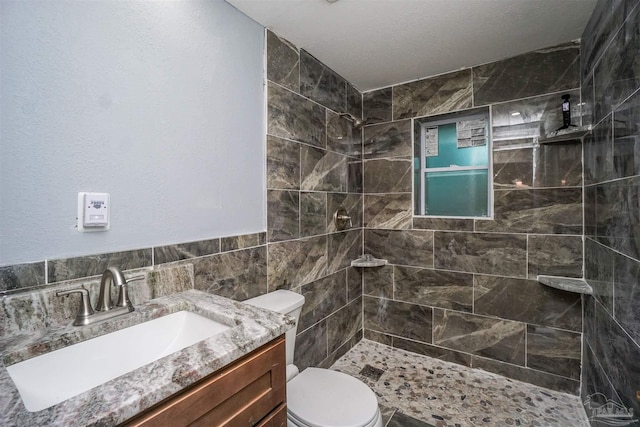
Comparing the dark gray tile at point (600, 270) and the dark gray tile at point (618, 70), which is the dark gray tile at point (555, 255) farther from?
the dark gray tile at point (618, 70)

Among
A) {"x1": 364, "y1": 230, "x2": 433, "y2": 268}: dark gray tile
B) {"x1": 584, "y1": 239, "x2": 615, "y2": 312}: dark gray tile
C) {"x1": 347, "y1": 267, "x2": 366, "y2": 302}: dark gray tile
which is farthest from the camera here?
{"x1": 347, "y1": 267, "x2": 366, "y2": 302}: dark gray tile

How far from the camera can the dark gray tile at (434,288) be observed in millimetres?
2191

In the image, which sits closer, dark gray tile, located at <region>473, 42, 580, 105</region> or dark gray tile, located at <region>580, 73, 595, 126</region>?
dark gray tile, located at <region>580, 73, 595, 126</region>

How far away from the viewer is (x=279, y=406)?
2.97 ft

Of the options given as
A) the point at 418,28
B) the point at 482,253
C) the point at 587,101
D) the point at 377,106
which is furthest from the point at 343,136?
the point at 587,101

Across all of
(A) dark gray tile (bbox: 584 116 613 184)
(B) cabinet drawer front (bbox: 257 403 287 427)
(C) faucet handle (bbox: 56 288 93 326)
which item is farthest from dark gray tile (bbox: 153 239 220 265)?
(A) dark gray tile (bbox: 584 116 613 184)

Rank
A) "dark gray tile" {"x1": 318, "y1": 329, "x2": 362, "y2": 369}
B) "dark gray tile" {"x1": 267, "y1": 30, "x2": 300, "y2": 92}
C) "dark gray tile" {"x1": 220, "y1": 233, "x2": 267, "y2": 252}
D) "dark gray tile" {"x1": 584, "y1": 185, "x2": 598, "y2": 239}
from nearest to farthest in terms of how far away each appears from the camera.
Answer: "dark gray tile" {"x1": 220, "y1": 233, "x2": 267, "y2": 252} < "dark gray tile" {"x1": 584, "y1": 185, "x2": 598, "y2": 239} < "dark gray tile" {"x1": 267, "y1": 30, "x2": 300, "y2": 92} < "dark gray tile" {"x1": 318, "y1": 329, "x2": 362, "y2": 369}

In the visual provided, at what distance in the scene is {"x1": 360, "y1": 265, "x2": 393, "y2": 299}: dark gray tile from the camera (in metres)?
2.51

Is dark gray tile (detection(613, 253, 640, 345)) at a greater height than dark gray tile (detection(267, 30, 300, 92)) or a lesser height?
lesser

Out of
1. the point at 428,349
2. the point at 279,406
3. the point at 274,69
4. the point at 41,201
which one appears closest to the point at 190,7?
the point at 274,69

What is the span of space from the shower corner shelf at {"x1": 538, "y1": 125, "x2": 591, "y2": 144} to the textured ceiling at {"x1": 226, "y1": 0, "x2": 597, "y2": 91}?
619 millimetres

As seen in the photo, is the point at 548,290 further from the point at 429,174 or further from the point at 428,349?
the point at 429,174

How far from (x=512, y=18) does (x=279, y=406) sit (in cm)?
223

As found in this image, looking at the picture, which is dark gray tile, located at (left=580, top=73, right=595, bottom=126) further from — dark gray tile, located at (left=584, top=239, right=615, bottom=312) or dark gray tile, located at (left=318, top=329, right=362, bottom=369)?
dark gray tile, located at (left=318, top=329, right=362, bottom=369)
